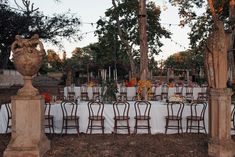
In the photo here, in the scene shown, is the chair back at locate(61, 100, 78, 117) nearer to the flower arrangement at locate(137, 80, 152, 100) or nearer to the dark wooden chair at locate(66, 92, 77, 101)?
the flower arrangement at locate(137, 80, 152, 100)

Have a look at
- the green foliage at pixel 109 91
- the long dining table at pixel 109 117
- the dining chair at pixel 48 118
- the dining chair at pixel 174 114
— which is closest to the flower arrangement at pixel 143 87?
the green foliage at pixel 109 91

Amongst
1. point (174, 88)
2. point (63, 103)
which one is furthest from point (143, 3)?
point (63, 103)

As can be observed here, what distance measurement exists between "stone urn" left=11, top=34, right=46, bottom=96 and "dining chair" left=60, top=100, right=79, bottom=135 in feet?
7.27

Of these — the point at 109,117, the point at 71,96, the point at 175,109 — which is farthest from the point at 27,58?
the point at 71,96

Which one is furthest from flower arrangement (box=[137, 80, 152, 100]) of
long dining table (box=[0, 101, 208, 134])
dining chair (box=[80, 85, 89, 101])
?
dining chair (box=[80, 85, 89, 101])

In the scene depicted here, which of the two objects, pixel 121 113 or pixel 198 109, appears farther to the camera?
pixel 121 113

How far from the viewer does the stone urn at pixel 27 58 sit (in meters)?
7.04

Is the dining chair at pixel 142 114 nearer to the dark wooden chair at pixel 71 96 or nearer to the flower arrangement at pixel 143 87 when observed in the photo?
the flower arrangement at pixel 143 87

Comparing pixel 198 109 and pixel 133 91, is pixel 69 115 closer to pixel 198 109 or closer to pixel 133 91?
pixel 198 109

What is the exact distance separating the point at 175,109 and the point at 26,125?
414 cm

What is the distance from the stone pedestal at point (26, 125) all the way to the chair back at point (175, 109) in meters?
3.72

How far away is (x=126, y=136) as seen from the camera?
9273 mm

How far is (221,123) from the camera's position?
23.1 feet

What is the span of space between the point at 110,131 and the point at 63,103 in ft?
4.89
